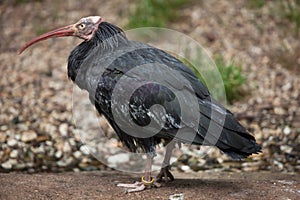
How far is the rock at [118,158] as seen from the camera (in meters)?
5.92

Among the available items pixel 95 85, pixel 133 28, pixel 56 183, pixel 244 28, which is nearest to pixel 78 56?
pixel 95 85

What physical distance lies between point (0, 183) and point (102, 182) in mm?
852

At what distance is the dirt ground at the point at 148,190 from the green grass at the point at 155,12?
3325 mm

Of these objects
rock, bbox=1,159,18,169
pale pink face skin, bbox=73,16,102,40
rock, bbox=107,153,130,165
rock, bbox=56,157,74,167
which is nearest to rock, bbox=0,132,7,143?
rock, bbox=1,159,18,169

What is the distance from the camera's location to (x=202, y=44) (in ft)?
25.9

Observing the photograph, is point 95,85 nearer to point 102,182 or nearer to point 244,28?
point 102,182

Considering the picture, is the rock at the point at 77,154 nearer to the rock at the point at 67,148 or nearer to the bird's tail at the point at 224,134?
the rock at the point at 67,148

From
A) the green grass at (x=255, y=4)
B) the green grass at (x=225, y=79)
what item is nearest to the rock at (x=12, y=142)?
the green grass at (x=225, y=79)

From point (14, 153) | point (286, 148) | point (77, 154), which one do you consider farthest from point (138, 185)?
point (286, 148)

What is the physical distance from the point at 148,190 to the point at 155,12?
4322 mm

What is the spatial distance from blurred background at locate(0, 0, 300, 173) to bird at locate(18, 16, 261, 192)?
1423mm

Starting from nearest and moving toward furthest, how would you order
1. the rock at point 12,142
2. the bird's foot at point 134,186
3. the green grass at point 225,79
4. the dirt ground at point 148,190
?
the dirt ground at point 148,190, the bird's foot at point 134,186, the rock at point 12,142, the green grass at point 225,79

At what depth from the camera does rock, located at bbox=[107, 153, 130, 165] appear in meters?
5.92

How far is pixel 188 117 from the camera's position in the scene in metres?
4.21
